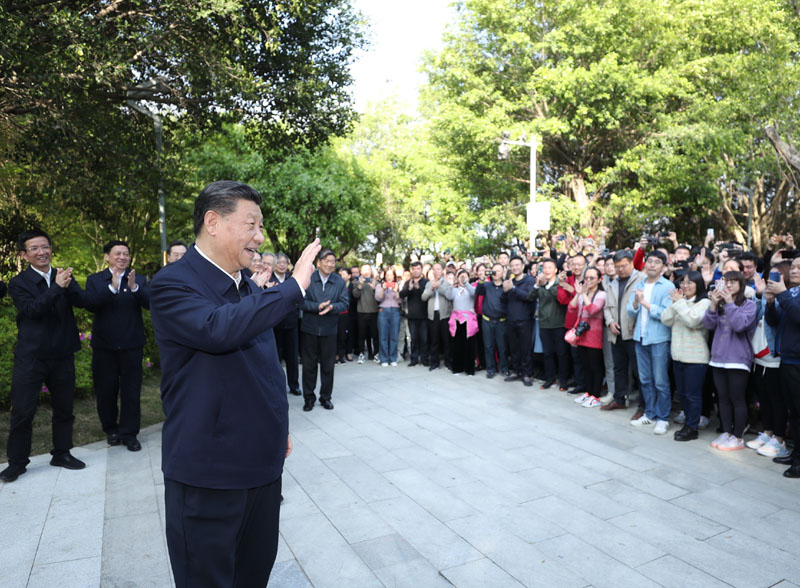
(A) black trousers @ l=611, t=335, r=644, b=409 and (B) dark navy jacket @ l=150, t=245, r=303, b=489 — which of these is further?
(A) black trousers @ l=611, t=335, r=644, b=409

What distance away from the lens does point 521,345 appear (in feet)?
32.0

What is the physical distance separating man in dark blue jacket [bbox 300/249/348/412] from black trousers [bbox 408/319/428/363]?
12.1ft

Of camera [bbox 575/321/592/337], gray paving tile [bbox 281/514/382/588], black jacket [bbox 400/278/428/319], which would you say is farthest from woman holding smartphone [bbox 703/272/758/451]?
black jacket [bbox 400/278/428/319]

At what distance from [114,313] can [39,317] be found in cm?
80

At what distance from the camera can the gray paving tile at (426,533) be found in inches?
146

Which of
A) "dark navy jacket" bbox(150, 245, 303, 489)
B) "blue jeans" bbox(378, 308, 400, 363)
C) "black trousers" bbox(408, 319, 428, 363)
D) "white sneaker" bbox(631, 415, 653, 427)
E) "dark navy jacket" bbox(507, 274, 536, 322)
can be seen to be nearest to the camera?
"dark navy jacket" bbox(150, 245, 303, 489)

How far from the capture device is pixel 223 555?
209 centimetres

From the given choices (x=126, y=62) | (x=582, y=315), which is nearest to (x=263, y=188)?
(x=126, y=62)

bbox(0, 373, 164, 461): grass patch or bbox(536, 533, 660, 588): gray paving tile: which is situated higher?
bbox(0, 373, 164, 461): grass patch

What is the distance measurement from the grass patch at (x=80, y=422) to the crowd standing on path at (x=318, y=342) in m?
0.40

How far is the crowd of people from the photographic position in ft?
19.5

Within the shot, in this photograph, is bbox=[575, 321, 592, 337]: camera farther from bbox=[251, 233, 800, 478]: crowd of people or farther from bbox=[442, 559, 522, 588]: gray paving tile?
bbox=[442, 559, 522, 588]: gray paving tile

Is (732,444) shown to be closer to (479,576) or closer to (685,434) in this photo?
(685,434)

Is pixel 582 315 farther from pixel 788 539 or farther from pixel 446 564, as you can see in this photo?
pixel 446 564
